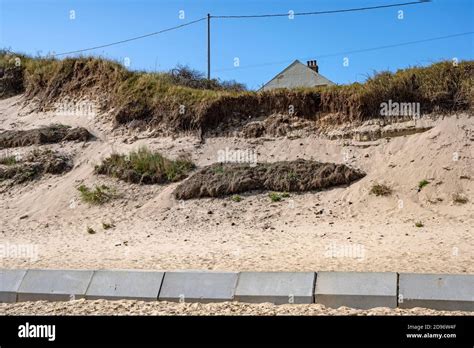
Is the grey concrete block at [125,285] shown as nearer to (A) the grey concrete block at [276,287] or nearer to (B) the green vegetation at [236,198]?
(A) the grey concrete block at [276,287]

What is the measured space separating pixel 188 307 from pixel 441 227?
5128 millimetres

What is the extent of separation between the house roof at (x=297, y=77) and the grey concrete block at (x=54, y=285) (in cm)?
2875

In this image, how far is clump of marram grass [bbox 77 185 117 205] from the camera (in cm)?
1272

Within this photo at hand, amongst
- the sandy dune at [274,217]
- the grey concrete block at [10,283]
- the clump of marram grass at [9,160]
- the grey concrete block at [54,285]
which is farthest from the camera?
the clump of marram grass at [9,160]

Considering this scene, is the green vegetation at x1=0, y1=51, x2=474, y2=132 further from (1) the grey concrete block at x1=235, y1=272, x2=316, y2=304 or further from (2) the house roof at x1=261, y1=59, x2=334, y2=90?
(2) the house roof at x1=261, y1=59, x2=334, y2=90

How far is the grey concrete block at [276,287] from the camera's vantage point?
6734 mm

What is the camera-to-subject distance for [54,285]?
7.62 metres

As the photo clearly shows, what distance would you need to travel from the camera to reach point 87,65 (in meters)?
18.0

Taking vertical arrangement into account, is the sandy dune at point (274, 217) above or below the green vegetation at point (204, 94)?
below

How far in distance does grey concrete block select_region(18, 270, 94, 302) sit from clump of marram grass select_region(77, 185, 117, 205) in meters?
4.89

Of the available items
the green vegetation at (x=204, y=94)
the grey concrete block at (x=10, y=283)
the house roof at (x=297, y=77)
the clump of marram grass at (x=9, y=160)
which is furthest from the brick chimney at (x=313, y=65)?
the grey concrete block at (x=10, y=283)

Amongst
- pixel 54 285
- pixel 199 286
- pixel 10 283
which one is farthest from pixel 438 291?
pixel 10 283
